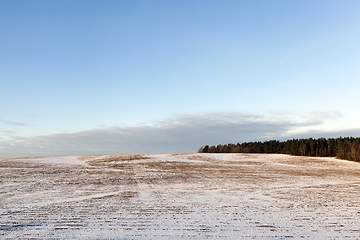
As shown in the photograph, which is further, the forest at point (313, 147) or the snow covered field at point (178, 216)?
the forest at point (313, 147)

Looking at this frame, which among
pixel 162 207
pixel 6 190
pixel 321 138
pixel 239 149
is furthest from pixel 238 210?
pixel 239 149

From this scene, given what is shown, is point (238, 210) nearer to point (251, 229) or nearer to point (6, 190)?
point (251, 229)

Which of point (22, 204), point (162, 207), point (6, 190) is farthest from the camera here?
point (6, 190)

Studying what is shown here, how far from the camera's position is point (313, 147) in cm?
7781

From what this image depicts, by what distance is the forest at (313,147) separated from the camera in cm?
5876

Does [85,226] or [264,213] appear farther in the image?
[264,213]

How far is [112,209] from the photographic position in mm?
13281

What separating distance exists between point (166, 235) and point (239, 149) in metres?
96.7

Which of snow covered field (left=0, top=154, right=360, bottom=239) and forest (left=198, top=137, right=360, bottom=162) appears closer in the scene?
snow covered field (left=0, top=154, right=360, bottom=239)

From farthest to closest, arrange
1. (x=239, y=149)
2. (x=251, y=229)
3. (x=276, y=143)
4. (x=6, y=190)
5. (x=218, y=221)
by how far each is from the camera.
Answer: (x=239, y=149) < (x=276, y=143) < (x=6, y=190) < (x=218, y=221) < (x=251, y=229)

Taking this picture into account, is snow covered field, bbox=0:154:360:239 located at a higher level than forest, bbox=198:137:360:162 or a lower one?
lower

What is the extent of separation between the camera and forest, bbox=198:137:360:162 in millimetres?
58756

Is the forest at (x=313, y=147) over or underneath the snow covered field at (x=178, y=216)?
over

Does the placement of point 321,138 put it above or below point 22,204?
above
